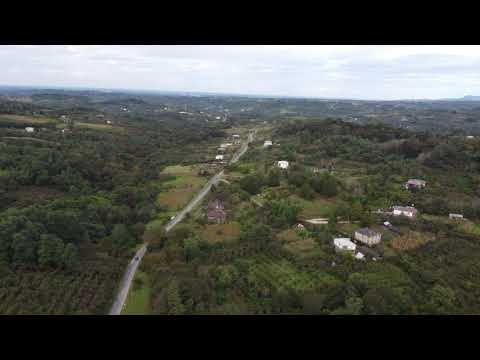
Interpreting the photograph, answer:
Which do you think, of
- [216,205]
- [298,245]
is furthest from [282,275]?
[216,205]

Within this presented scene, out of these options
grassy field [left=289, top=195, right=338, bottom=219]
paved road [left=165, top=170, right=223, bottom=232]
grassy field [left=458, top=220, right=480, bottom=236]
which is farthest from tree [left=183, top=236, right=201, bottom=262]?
grassy field [left=458, top=220, right=480, bottom=236]

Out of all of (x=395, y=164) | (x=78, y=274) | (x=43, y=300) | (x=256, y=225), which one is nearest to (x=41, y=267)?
(x=78, y=274)

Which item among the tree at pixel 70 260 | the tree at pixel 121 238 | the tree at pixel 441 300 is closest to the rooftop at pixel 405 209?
the tree at pixel 441 300

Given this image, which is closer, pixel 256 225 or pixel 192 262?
pixel 192 262

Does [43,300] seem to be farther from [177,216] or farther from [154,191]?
[154,191]

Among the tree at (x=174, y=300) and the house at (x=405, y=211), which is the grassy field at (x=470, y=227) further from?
the tree at (x=174, y=300)

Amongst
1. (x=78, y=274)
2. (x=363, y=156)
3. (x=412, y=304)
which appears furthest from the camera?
(x=363, y=156)

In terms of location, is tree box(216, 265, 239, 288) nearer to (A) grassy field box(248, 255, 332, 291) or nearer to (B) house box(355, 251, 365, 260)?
(A) grassy field box(248, 255, 332, 291)
